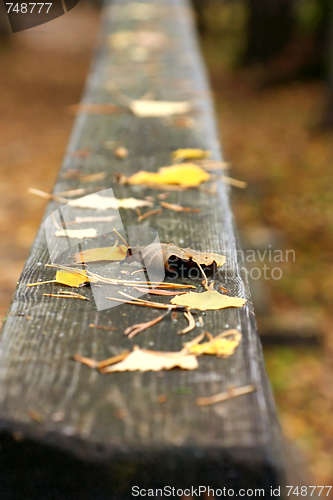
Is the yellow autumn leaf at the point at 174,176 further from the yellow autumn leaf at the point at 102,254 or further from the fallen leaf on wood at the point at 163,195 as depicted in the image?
the yellow autumn leaf at the point at 102,254

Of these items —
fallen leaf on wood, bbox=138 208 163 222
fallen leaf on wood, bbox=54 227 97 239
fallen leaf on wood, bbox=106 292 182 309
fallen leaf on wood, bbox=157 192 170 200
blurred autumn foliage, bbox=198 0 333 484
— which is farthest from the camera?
blurred autumn foliage, bbox=198 0 333 484

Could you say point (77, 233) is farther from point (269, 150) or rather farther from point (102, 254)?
point (269, 150)

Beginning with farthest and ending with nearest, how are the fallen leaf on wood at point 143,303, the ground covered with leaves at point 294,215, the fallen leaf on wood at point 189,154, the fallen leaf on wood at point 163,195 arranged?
1. the ground covered with leaves at point 294,215
2. the fallen leaf on wood at point 189,154
3. the fallen leaf on wood at point 163,195
4. the fallen leaf on wood at point 143,303

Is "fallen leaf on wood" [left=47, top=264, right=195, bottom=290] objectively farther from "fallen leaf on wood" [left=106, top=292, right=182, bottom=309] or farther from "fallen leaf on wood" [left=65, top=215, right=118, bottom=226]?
"fallen leaf on wood" [left=65, top=215, right=118, bottom=226]

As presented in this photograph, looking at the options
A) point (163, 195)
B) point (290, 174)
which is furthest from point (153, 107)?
point (290, 174)

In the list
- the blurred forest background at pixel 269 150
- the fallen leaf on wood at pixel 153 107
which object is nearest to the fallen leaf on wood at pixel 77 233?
the fallen leaf on wood at pixel 153 107

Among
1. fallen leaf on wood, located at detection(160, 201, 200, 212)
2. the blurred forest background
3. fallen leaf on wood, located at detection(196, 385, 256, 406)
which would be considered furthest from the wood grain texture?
the blurred forest background

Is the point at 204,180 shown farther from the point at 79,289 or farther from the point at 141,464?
the point at 141,464
